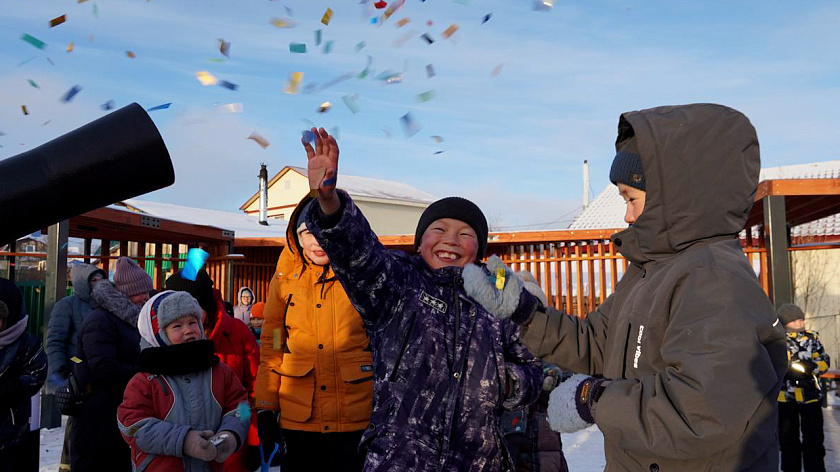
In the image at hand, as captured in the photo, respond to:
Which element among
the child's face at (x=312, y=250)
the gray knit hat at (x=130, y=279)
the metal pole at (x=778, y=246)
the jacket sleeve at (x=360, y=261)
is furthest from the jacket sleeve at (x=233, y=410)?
the metal pole at (x=778, y=246)

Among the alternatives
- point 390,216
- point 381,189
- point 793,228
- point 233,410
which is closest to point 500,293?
point 233,410

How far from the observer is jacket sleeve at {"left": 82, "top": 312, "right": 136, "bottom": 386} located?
4.54 m

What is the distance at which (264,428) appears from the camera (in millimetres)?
3742

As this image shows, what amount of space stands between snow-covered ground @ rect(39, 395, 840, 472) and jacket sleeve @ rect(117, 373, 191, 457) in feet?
12.0

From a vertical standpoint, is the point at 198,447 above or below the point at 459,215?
below

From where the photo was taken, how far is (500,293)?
7.46 ft

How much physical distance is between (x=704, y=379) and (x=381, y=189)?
27442 millimetres

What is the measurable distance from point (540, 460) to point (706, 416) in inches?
84.2

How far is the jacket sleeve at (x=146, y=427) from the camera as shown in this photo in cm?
330

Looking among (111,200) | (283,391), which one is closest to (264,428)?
(283,391)

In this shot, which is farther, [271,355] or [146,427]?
[271,355]

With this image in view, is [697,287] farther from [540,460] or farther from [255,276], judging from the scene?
[255,276]

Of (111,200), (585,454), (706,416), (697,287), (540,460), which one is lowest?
(585,454)

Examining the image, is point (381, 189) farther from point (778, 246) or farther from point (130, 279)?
point (130, 279)
